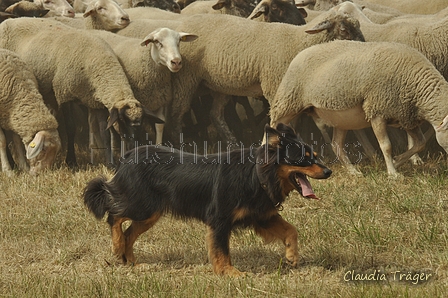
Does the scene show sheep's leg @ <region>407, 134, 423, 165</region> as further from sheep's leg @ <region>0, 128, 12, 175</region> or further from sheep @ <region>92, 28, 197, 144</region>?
sheep's leg @ <region>0, 128, 12, 175</region>

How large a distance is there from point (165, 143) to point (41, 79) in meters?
1.59

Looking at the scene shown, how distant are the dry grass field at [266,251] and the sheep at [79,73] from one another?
179 cm

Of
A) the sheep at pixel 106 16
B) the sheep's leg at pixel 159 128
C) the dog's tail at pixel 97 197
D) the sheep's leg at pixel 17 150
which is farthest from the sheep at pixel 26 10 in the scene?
the dog's tail at pixel 97 197

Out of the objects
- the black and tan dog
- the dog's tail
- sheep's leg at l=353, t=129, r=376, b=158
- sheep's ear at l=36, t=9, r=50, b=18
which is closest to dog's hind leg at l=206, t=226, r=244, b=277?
the black and tan dog

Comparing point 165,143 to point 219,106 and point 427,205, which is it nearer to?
point 219,106

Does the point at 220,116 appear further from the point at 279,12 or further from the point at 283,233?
the point at 283,233

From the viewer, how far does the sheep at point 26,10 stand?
39.9 feet

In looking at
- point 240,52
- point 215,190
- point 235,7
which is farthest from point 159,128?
point 215,190

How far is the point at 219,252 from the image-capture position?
511 cm

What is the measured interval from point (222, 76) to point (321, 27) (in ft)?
3.92

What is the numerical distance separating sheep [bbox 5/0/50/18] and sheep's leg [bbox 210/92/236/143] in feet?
10.3

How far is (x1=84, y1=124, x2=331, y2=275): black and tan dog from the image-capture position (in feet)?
16.5

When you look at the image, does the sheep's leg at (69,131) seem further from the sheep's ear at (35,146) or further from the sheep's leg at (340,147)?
the sheep's leg at (340,147)

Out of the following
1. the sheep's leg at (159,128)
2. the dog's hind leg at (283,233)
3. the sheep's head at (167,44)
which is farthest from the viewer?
the sheep's leg at (159,128)
